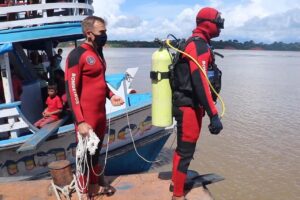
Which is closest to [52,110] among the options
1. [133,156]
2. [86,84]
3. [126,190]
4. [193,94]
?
[133,156]

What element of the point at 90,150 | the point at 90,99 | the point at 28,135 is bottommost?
the point at 28,135

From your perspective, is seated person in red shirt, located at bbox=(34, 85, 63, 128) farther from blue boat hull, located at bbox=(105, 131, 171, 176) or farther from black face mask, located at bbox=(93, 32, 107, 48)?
black face mask, located at bbox=(93, 32, 107, 48)

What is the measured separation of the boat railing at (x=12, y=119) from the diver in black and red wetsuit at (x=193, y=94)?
2653 mm

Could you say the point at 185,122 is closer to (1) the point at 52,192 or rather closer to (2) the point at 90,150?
(2) the point at 90,150

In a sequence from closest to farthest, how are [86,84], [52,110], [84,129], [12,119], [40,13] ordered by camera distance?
[84,129] → [86,84] → [12,119] → [52,110] → [40,13]

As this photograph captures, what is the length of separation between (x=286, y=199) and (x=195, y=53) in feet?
14.6

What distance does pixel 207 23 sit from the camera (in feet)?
11.6

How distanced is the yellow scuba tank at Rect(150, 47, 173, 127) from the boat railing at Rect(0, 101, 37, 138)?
7.97 feet

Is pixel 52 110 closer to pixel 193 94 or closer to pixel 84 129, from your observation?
pixel 84 129

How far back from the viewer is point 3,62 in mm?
5395

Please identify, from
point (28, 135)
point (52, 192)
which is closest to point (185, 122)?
point (52, 192)

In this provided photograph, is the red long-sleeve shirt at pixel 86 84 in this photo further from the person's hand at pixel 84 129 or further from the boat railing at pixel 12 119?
the boat railing at pixel 12 119

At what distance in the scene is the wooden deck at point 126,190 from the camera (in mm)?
3770

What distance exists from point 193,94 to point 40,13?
4316 mm
